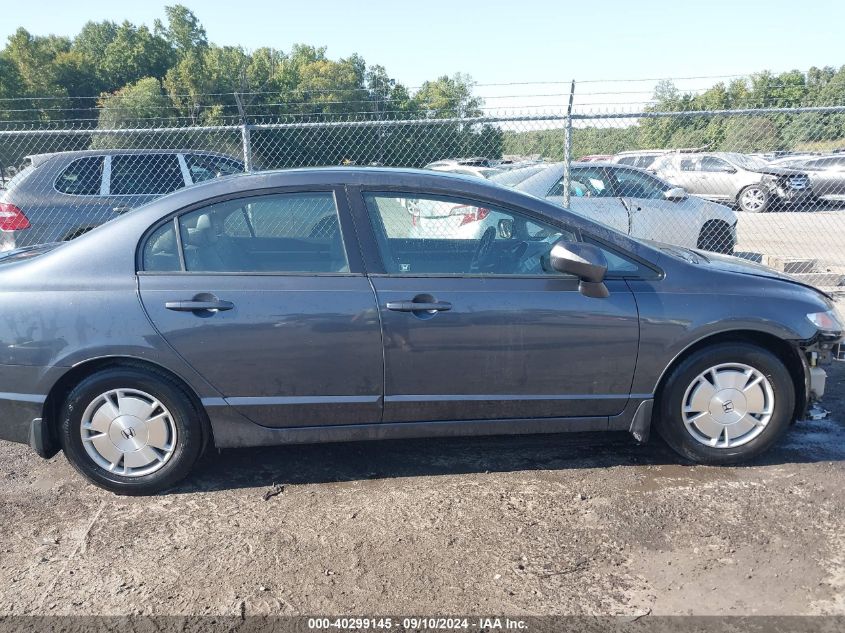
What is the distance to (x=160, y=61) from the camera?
205 feet

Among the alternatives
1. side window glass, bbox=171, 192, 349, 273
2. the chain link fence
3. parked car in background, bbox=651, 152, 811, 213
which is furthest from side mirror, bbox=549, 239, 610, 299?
parked car in background, bbox=651, 152, 811, 213

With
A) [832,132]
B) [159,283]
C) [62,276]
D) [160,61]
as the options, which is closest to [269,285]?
[159,283]

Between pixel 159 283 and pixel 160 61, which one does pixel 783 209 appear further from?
pixel 160 61

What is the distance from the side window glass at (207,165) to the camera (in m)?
8.55

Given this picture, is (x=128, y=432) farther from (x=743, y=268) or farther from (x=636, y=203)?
(x=636, y=203)

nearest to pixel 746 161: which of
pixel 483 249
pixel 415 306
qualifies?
pixel 483 249

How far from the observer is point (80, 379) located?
3.47 metres

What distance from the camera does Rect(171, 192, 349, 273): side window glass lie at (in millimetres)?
3547

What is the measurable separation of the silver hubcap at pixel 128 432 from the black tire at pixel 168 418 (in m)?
0.02

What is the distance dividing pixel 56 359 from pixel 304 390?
1200 mm

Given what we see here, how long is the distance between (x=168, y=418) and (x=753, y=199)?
1811cm

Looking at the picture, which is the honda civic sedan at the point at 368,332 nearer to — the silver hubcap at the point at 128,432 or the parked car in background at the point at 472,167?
the silver hubcap at the point at 128,432

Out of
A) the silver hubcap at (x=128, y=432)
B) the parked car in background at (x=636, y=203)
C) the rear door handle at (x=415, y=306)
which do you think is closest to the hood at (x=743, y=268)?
the rear door handle at (x=415, y=306)

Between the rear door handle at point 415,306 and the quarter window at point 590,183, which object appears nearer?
the rear door handle at point 415,306
